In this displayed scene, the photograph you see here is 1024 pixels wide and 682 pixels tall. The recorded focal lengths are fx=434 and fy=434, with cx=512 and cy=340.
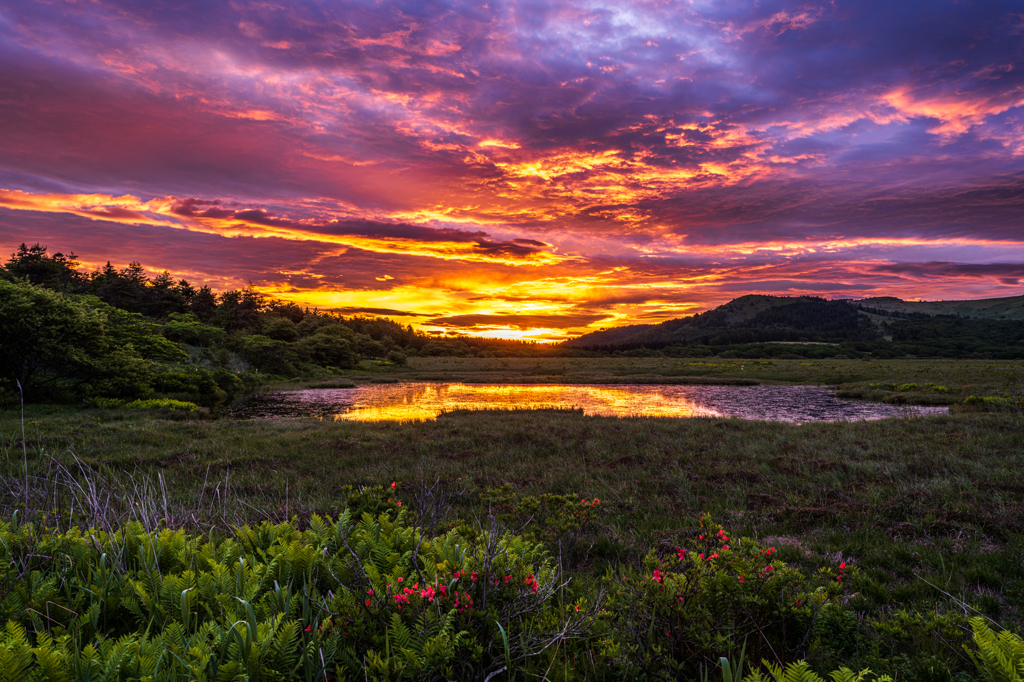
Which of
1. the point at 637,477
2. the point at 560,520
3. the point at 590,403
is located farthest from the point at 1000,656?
the point at 590,403

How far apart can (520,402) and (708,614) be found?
29703 millimetres

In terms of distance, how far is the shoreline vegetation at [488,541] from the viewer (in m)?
2.81

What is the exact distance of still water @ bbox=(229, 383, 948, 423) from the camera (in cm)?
2597

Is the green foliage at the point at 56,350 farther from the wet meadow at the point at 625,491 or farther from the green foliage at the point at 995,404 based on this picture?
the green foliage at the point at 995,404

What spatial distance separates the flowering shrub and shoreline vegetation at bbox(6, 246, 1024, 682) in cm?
2

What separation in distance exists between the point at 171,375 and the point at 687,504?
3412 centimetres

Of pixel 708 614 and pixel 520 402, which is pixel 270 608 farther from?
pixel 520 402

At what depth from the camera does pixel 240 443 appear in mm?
15477

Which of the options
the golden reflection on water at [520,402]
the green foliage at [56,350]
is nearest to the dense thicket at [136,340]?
the green foliage at [56,350]

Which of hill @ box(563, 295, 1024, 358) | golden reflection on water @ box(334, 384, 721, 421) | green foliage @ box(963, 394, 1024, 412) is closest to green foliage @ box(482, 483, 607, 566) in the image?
golden reflection on water @ box(334, 384, 721, 421)

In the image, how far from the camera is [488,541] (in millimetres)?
3590

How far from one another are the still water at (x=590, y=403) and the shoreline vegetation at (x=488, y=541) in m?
4.73

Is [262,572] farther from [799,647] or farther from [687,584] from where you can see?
[799,647]

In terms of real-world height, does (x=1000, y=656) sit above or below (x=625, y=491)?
above
